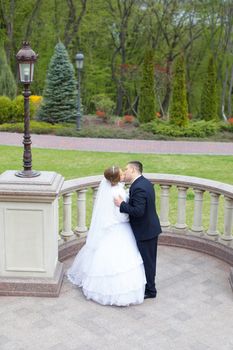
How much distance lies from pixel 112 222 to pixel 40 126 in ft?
55.5

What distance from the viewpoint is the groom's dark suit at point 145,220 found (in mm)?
5281

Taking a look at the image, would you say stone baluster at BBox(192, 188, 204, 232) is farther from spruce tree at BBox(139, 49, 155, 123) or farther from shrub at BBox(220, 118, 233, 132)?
spruce tree at BBox(139, 49, 155, 123)

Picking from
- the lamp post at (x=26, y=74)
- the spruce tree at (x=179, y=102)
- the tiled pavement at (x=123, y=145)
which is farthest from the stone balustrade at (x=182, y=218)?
the spruce tree at (x=179, y=102)

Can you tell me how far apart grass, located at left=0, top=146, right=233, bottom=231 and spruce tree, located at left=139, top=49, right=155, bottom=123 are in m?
9.25

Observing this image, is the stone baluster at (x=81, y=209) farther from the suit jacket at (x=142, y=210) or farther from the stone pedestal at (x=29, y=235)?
the suit jacket at (x=142, y=210)

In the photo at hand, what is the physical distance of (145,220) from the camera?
17.8ft

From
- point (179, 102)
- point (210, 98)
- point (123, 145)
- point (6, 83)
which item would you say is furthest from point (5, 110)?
point (210, 98)

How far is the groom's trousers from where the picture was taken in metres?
5.48

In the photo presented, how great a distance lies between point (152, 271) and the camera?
5.55 m

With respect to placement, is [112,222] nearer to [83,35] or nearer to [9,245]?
[9,245]

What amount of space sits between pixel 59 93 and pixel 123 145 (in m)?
7.69

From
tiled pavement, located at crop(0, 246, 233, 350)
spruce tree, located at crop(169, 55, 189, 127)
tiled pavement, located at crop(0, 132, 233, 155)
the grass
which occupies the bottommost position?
tiled pavement, located at crop(0, 246, 233, 350)

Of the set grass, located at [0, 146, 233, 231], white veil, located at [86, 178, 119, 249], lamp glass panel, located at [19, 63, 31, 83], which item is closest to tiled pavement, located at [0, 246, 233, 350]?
white veil, located at [86, 178, 119, 249]

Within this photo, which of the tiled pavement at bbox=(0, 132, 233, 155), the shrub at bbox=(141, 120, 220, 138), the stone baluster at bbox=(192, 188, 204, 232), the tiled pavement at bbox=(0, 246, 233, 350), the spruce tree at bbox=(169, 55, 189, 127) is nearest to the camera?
the tiled pavement at bbox=(0, 246, 233, 350)
